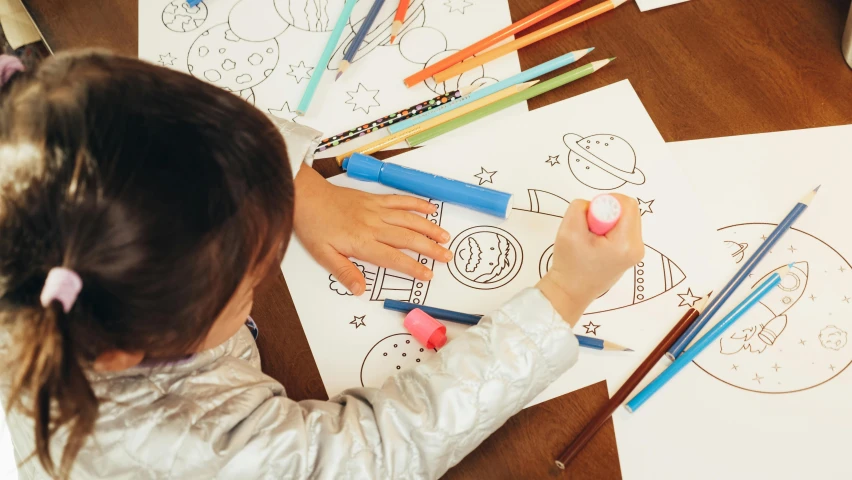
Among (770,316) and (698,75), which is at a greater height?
(698,75)

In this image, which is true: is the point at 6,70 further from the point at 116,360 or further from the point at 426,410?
the point at 426,410

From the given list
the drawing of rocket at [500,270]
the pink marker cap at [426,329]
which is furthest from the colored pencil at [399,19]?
the pink marker cap at [426,329]

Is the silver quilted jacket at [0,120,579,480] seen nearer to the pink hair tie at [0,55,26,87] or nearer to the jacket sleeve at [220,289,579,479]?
the jacket sleeve at [220,289,579,479]

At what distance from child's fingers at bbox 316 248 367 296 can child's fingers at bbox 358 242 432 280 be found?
0.02 m

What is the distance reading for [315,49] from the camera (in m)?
0.72

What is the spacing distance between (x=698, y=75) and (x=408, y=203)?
322 millimetres

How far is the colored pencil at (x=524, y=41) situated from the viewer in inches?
26.8

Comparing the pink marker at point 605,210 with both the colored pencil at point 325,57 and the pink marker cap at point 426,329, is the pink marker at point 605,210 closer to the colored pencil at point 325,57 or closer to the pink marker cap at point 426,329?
the pink marker cap at point 426,329

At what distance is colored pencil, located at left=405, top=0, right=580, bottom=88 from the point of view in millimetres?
684

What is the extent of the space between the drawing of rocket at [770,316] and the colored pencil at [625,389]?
0.03m

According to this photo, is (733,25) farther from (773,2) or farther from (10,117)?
(10,117)

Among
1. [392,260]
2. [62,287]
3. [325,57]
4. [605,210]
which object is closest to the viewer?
[62,287]

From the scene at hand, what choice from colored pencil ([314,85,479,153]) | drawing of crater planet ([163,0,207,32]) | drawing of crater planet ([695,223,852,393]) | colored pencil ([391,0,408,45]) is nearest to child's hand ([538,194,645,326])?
drawing of crater planet ([695,223,852,393])

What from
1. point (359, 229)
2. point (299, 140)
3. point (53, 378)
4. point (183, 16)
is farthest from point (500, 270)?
point (183, 16)
